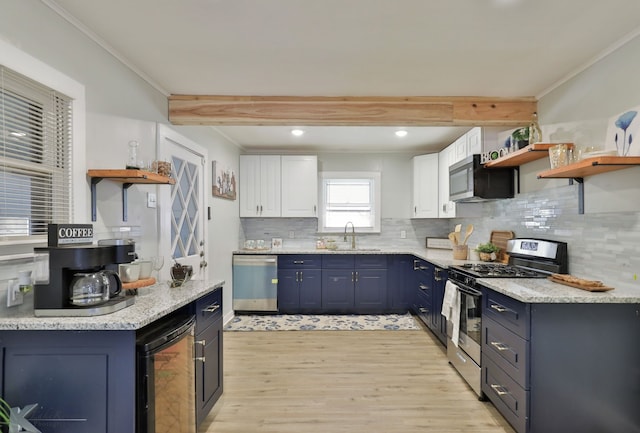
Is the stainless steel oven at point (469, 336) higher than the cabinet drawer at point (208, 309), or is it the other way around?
the cabinet drawer at point (208, 309)

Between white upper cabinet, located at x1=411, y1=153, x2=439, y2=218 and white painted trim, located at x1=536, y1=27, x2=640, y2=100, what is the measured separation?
73.6 inches

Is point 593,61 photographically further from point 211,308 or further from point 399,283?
point 399,283

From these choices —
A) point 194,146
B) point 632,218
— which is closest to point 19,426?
point 194,146

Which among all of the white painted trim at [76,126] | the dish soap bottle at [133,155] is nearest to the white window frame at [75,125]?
the white painted trim at [76,126]

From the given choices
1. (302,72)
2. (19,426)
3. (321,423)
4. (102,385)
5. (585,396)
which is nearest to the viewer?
(19,426)

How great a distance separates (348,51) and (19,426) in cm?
243

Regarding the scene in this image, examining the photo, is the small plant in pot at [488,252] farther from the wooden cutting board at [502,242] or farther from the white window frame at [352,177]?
the white window frame at [352,177]

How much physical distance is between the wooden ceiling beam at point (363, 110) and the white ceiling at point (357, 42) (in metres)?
0.09

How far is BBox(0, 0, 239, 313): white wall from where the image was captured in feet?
5.26

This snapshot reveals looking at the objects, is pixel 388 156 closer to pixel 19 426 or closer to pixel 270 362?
pixel 270 362

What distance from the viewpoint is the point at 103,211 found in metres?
2.10

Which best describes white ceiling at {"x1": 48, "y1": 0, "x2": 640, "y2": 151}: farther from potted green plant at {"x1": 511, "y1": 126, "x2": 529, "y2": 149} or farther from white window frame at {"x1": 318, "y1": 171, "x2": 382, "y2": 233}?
white window frame at {"x1": 318, "y1": 171, "x2": 382, "y2": 233}

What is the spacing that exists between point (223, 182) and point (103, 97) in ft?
6.89

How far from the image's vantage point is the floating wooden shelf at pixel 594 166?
188 cm
